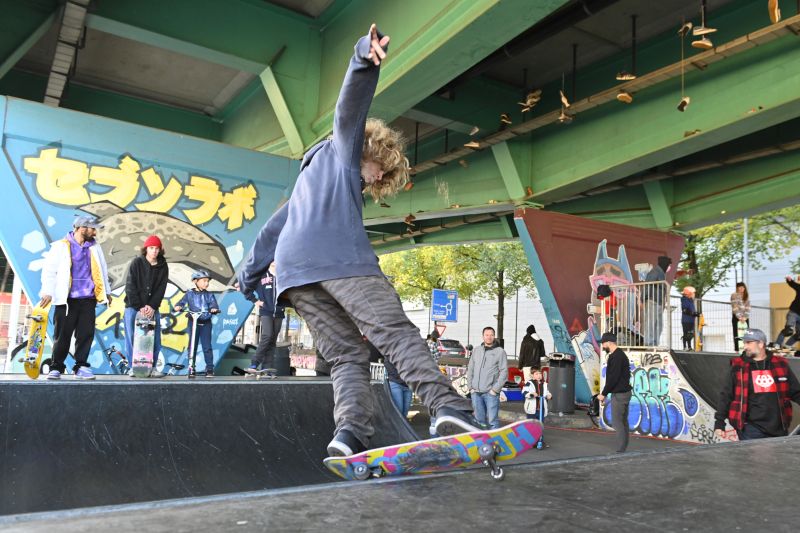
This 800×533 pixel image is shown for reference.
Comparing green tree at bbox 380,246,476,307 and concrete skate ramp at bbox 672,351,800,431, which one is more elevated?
green tree at bbox 380,246,476,307

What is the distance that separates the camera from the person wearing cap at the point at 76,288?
237 inches

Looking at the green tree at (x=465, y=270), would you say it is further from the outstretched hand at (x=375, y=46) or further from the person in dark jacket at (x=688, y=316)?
the outstretched hand at (x=375, y=46)

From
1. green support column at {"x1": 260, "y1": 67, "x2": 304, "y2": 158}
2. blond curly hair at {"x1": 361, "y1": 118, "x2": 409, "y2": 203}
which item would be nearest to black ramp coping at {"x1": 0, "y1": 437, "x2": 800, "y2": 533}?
blond curly hair at {"x1": 361, "y1": 118, "x2": 409, "y2": 203}

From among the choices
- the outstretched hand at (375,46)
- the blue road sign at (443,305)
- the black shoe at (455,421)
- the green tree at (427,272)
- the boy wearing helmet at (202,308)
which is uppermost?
the green tree at (427,272)

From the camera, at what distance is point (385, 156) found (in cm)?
275

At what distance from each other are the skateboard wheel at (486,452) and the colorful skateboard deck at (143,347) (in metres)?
5.60

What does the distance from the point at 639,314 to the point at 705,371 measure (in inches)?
80.9

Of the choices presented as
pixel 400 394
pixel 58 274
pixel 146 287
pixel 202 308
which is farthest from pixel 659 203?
pixel 58 274

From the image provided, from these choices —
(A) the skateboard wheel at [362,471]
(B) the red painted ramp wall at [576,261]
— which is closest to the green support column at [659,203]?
(B) the red painted ramp wall at [576,261]

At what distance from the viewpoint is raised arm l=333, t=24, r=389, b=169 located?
2379 millimetres

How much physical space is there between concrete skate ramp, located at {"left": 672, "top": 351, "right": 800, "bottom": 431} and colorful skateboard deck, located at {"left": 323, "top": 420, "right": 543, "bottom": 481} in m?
10.1

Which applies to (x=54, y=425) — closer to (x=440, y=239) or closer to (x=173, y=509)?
(x=173, y=509)

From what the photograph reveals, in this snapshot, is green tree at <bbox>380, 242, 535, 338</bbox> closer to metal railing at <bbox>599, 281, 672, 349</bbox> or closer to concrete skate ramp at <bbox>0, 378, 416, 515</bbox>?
metal railing at <bbox>599, 281, 672, 349</bbox>

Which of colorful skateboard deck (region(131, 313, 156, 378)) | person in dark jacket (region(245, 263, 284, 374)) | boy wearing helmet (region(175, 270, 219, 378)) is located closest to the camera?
colorful skateboard deck (region(131, 313, 156, 378))
